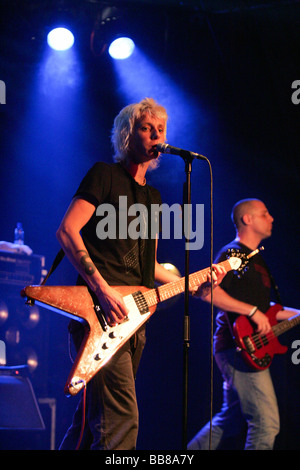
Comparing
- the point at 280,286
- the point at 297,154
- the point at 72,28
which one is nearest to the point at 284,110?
the point at 297,154

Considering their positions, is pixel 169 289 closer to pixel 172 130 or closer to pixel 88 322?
pixel 88 322

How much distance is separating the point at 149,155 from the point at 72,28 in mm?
2864

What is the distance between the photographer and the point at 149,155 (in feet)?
10.2

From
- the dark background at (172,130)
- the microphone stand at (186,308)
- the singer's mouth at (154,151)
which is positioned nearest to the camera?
the microphone stand at (186,308)

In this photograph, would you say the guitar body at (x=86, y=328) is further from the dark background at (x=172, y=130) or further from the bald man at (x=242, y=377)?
the dark background at (x=172, y=130)

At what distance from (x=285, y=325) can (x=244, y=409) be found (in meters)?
0.94

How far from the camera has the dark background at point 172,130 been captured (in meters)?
5.06

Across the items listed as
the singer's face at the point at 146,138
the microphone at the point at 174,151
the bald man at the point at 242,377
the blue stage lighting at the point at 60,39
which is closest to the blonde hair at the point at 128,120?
the singer's face at the point at 146,138

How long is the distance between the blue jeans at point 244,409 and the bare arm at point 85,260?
189 centimetres

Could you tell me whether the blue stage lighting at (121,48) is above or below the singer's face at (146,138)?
above

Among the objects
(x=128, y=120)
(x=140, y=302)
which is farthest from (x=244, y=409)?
(x=128, y=120)

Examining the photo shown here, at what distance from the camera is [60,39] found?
518cm

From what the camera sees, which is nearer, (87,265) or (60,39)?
(87,265)

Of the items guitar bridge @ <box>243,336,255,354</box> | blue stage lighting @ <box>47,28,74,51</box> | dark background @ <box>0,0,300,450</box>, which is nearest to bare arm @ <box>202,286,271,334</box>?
guitar bridge @ <box>243,336,255,354</box>
